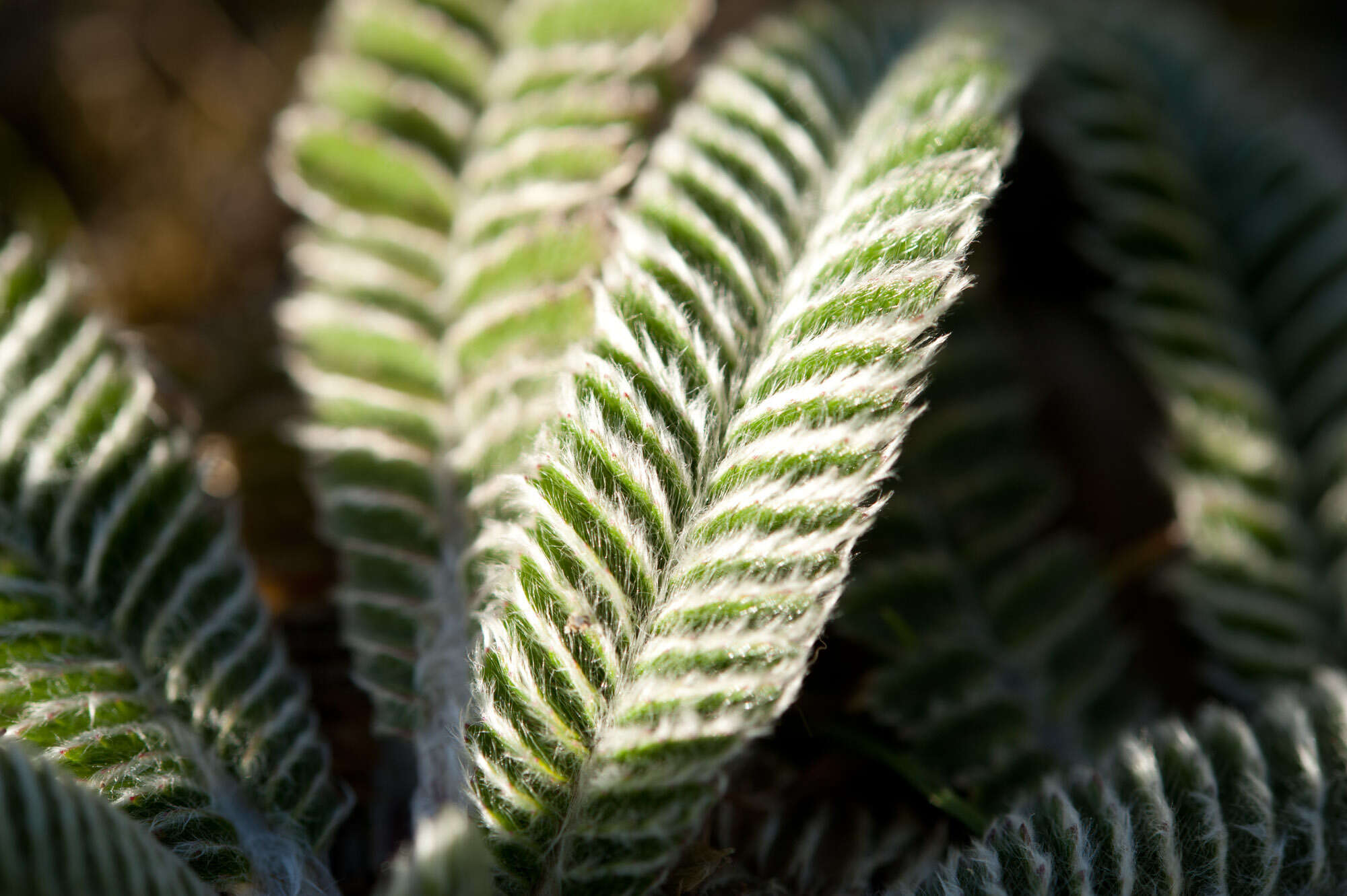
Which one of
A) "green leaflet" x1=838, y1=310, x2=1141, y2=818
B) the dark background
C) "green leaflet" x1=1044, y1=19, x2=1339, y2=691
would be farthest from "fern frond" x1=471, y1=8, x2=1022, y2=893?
the dark background

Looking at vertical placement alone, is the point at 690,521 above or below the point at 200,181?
below

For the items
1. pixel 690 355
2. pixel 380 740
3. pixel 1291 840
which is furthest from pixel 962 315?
pixel 380 740

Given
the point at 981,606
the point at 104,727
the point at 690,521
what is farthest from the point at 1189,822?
the point at 104,727

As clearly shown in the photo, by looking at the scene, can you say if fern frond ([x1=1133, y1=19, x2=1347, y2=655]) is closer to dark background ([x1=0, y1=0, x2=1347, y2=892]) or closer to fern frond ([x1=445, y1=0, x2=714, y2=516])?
dark background ([x1=0, y1=0, x2=1347, y2=892])

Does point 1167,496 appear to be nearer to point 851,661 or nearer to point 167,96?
point 851,661

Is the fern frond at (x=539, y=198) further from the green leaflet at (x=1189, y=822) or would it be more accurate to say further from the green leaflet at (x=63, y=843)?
the green leaflet at (x=1189, y=822)

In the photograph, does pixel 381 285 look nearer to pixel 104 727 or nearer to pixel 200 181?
pixel 104 727
